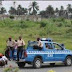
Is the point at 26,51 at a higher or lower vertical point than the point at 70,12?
lower

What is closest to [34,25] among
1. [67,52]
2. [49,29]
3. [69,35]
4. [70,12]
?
[49,29]

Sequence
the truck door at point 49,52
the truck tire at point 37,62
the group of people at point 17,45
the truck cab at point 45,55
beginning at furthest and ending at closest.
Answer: the truck door at point 49,52
the group of people at point 17,45
the truck tire at point 37,62
the truck cab at point 45,55

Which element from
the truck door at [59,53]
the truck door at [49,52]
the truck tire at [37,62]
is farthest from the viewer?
the truck door at [59,53]

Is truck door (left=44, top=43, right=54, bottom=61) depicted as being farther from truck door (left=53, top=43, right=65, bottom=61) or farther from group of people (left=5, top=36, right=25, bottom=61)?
group of people (left=5, top=36, right=25, bottom=61)

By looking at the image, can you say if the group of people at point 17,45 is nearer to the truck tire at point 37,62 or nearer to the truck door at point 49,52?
the truck tire at point 37,62

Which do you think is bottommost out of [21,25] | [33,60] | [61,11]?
[33,60]

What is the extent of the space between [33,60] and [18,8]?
137 meters

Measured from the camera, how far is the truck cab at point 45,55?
19875 millimetres

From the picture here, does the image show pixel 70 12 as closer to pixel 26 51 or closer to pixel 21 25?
pixel 21 25

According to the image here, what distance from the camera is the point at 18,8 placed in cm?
15550

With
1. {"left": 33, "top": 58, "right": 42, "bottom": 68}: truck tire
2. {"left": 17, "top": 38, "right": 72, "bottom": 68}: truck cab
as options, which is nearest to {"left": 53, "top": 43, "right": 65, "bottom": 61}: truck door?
{"left": 17, "top": 38, "right": 72, "bottom": 68}: truck cab

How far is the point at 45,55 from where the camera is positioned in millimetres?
20609

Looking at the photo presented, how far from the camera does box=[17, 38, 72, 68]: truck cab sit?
19.9m

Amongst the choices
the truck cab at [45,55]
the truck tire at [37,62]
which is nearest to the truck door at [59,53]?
the truck cab at [45,55]
